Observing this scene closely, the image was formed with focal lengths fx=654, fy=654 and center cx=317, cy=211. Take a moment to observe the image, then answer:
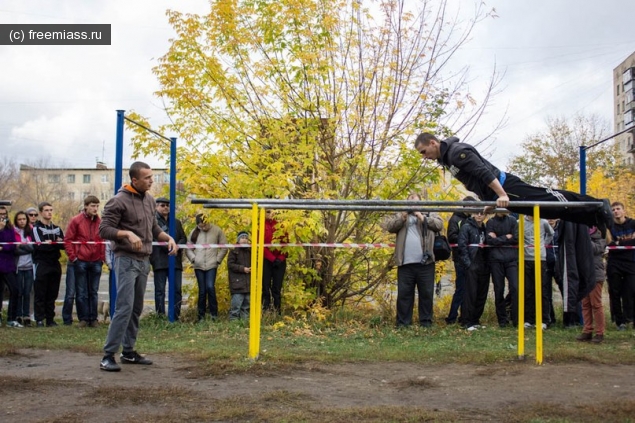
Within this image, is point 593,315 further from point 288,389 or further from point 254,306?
point 288,389

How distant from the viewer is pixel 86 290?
34.8 feet

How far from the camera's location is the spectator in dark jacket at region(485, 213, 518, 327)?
34.1 ft

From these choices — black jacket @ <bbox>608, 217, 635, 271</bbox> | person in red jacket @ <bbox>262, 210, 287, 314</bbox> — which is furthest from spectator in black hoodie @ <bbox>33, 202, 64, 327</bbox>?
black jacket @ <bbox>608, 217, 635, 271</bbox>

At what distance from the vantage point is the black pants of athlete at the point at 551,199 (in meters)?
6.98

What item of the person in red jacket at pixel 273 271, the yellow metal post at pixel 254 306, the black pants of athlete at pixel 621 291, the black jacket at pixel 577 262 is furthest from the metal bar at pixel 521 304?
the person in red jacket at pixel 273 271

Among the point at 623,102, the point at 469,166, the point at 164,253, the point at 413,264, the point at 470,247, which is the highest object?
the point at 623,102

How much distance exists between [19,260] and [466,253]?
7.41m

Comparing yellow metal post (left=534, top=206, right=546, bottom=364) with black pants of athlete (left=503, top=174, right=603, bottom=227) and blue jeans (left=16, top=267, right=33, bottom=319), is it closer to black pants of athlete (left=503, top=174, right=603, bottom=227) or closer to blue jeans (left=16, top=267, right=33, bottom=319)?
black pants of athlete (left=503, top=174, right=603, bottom=227)

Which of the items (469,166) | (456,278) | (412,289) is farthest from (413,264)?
(469,166)

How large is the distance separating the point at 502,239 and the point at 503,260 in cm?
34

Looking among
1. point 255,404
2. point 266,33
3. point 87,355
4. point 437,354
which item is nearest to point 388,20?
point 266,33

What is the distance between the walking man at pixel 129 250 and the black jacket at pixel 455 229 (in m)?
5.49

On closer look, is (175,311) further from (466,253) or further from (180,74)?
(466,253)

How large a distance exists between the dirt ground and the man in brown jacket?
3.45m
